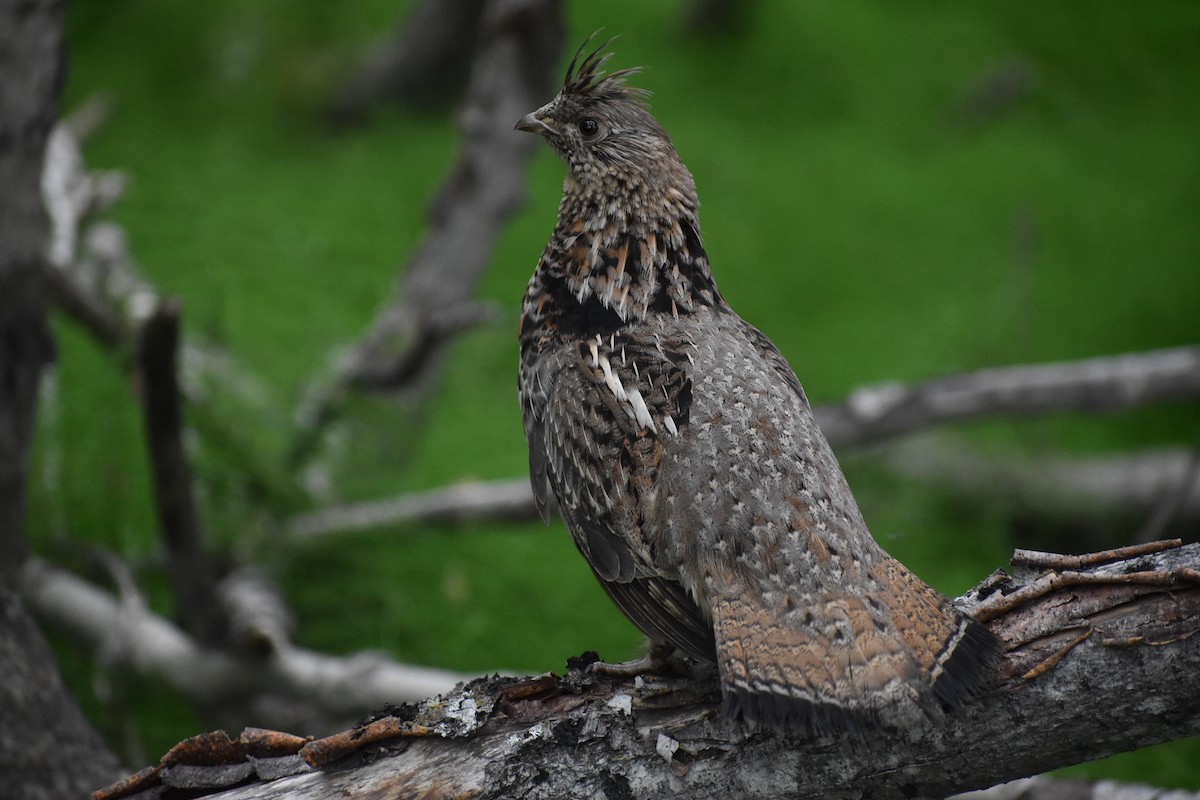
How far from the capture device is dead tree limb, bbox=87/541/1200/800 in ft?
6.57

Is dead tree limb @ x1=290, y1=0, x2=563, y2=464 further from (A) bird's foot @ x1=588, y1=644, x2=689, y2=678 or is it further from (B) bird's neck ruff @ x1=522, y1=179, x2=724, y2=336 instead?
(A) bird's foot @ x1=588, y1=644, x2=689, y2=678

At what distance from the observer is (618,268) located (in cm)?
293

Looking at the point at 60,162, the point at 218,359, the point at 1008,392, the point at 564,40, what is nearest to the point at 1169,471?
the point at 1008,392

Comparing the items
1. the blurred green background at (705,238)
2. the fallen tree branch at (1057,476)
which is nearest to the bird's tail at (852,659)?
the blurred green background at (705,238)

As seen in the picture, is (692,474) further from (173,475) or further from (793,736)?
(173,475)

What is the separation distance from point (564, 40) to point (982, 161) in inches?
122

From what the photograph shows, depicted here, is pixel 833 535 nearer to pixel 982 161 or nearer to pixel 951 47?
pixel 982 161

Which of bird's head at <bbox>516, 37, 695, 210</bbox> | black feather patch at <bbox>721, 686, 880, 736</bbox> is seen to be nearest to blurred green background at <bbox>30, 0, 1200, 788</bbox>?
bird's head at <bbox>516, 37, 695, 210</bbox>

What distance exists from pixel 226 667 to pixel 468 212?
2230 millimetres

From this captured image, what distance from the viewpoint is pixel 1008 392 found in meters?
4.87

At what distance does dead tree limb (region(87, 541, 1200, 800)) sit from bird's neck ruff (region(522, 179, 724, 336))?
965mm

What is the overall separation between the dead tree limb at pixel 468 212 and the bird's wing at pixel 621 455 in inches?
89.2

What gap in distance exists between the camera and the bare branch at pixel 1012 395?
187 inches

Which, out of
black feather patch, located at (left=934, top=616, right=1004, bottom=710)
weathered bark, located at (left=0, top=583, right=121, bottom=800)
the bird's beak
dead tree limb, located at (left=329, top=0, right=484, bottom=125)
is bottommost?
black feather patch, located at (left=934, top=616, right=1004, bottom=710)
